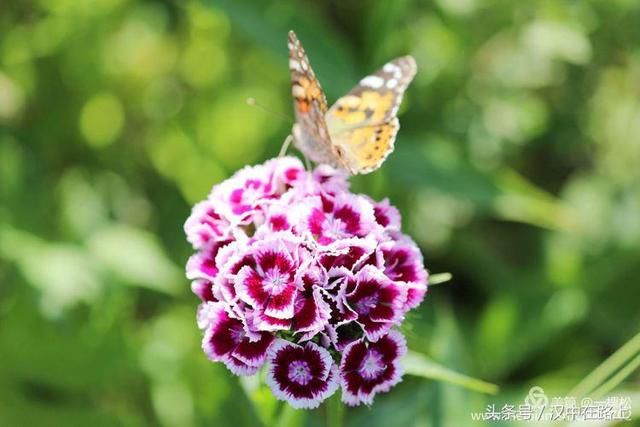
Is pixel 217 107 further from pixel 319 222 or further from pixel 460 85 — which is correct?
pixel 319 222

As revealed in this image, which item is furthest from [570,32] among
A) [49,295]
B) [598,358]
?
→ [49,295]

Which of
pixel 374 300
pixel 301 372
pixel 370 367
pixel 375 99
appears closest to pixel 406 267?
pixel 374 300

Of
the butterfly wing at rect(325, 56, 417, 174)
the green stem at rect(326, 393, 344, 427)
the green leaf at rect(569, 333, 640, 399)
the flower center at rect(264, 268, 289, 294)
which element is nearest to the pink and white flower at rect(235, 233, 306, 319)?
the flower center at rect(264, 268, 289, 294)

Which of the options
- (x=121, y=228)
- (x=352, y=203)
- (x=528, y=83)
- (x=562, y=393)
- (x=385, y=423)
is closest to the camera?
(x=352, y=203)

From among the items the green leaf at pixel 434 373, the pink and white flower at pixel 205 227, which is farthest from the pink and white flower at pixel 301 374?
the pink and white flower at pixel 205 227

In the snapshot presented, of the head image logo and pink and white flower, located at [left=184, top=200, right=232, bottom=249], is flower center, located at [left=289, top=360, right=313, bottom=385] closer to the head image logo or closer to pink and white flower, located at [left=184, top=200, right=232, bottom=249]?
pink and white flower, located at [left=184, top=200, right=232, bottom=249]

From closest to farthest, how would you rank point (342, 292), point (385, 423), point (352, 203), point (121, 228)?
point (342, 292) < point (352, 203) < point (385, 423) < point (121, 228)

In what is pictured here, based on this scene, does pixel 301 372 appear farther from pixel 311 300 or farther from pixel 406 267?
pixel 406 267
